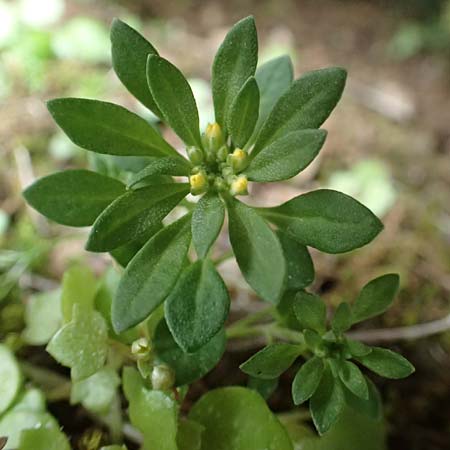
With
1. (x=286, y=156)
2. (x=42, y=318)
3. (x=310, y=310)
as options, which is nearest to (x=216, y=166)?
(x=286, y=156)

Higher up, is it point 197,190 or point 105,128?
point 105,128

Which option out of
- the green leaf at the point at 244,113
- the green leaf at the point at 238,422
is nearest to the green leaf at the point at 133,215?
the green leaf at the point at 244,113

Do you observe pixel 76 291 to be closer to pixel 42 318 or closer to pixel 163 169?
pixel 42 318

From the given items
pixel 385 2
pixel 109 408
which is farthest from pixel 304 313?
pixel 385 2

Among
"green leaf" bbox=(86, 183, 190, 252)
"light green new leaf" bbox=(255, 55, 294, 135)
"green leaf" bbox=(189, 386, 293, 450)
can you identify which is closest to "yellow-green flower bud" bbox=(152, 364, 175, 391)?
"green leaf" bbox=(189, 386, 293, 450)

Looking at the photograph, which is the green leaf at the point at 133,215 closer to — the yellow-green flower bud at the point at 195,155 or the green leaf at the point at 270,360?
the yellow-green flower bud at the point at 195,155

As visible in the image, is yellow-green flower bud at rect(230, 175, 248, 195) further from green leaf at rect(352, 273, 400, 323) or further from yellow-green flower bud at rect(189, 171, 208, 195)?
green leaf at rect(352, 273, 400, 323)

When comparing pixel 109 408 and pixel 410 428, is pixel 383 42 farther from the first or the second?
pixel 109 408
